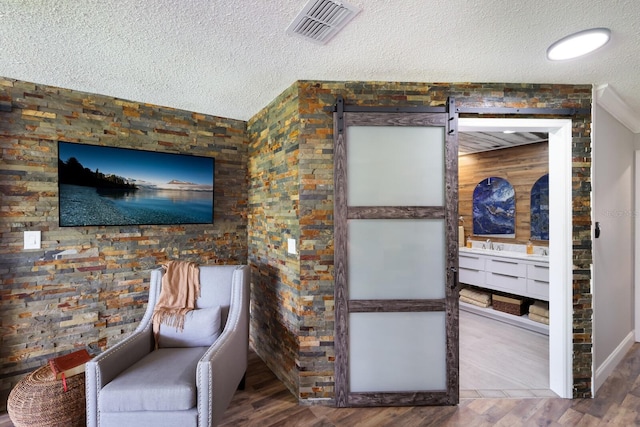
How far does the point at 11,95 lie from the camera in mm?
2223

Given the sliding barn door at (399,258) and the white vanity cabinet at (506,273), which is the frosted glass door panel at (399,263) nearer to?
the sliding barn door at (399,258)

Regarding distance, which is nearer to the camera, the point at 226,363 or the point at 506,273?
the point at 226,363

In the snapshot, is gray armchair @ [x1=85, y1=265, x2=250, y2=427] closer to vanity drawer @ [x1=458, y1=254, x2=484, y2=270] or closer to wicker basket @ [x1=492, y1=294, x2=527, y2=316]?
vanity drawer @ [x1=458, y1=254, x2=484, y2=270]

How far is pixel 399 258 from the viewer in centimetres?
223

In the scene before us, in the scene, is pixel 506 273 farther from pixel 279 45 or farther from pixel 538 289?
pixel 279 45

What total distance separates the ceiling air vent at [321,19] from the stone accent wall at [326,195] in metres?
0.59

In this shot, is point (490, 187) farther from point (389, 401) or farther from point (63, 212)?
point (63, 212)

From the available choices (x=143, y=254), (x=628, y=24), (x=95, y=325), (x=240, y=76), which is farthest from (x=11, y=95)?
(x=628, y=24)

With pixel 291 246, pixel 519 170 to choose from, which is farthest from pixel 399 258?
pixel 519 170

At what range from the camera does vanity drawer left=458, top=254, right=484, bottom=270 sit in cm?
423

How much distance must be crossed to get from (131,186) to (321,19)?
86.6 inches

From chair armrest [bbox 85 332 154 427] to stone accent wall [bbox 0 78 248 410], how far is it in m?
0.74

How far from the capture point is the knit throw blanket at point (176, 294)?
88.7 inches

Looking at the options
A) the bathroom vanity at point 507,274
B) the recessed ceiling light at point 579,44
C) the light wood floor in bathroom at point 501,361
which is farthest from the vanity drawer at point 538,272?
the recessed ceiling light at point 579,44
